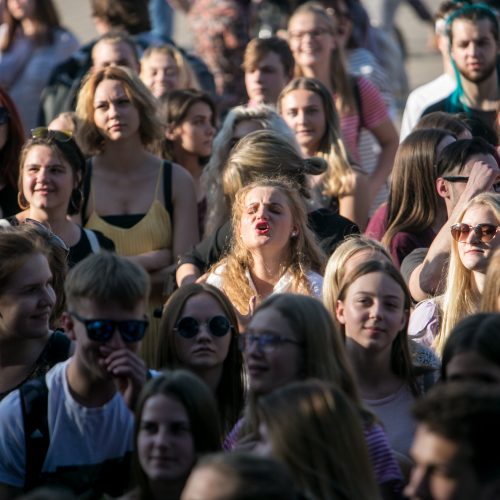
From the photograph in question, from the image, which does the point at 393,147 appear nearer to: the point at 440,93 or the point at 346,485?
the point at 440,93

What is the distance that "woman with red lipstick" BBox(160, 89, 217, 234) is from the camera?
820cm

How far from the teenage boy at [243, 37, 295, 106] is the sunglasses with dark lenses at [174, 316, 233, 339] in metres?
3.46

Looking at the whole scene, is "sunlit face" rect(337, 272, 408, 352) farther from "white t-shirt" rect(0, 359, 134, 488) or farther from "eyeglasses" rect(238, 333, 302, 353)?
"white t-shirt" rect(0, 359, 134, 488)

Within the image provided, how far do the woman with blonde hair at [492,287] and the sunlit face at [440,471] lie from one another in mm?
1777

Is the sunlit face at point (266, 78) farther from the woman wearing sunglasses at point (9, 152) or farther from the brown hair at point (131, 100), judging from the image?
the woman wearing sunglasses at point (9, 152)

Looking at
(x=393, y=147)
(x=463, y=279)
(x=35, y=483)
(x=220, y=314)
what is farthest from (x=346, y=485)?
(x=393, y=147)

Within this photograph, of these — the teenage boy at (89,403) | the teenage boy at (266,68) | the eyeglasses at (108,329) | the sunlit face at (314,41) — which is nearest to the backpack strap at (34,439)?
the teenage boy at (89,403)

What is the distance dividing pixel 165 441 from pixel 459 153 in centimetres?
292

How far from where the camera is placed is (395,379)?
17.4ft

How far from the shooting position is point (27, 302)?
5.19 metres

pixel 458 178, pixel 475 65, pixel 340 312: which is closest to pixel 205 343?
pixel 340 312

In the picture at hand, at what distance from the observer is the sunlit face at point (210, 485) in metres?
3.36

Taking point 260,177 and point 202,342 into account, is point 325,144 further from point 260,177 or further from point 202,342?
point 202,342

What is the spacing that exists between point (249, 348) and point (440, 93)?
442 centimetres
